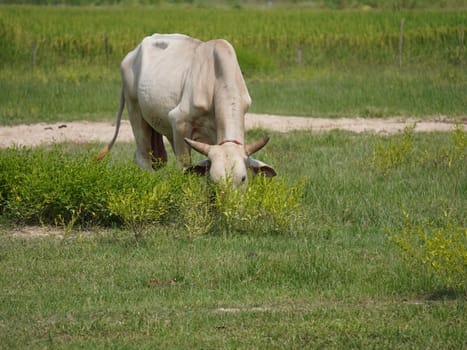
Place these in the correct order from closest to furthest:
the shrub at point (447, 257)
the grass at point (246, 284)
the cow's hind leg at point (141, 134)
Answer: the grass at point (246, 284) < the shrub at point (447, 257) < the cow's hind leg at point (141, 134)

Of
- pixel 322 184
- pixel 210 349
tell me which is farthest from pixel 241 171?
pixel 210 349

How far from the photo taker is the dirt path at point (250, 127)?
14.8 metres

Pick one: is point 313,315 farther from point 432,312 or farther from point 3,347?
point 3,347

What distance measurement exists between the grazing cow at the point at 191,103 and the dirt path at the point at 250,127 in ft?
12.1

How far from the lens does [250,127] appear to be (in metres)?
15.1

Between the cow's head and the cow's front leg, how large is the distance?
0.69m

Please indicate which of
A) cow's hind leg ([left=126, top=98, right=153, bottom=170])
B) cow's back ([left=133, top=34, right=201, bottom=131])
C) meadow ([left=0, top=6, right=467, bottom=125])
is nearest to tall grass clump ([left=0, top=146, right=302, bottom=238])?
cow's back ([left=133, top=34, right=201, bottom=131])

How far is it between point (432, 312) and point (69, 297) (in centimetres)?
239

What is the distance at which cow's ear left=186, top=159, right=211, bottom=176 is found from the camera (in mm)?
8688

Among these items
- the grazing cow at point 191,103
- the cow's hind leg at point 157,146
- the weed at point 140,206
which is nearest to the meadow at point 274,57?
the cow's hind leg at point 157,146

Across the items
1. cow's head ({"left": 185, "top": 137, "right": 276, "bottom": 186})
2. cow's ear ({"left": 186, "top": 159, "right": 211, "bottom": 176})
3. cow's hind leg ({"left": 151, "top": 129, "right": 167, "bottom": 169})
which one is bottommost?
cow's hind leg ({"left": 151, "top": 129, "right": 167, "bottom": 169})

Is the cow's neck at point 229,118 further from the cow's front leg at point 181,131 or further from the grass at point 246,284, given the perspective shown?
the grass at point 246,284

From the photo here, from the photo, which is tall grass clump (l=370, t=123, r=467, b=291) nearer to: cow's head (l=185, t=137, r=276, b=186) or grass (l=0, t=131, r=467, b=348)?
grass (l=0, t=131, r=467, b=348)

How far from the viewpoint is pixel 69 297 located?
662 centimetres
